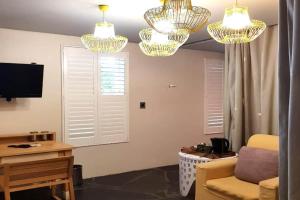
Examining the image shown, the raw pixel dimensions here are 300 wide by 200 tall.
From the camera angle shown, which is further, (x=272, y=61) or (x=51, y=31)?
(x=51, y=31)

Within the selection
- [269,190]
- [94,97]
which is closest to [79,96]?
[94,97]

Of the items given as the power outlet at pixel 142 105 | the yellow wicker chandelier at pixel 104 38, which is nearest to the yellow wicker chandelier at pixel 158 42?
the yellow wicker chandelier at pixel 104 38

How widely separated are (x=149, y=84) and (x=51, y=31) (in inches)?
71.7

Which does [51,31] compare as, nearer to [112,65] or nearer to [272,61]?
[112,65]

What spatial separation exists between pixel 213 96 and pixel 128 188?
2.69 metres

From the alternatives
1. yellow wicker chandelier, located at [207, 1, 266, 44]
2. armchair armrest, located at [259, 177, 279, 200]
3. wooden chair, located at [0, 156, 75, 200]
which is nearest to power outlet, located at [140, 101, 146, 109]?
wooden chair, located at [0, 156, 75, 200]

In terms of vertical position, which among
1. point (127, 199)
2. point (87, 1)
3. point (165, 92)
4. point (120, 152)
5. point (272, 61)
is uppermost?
point (87, 1)

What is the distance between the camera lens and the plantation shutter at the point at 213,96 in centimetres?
581

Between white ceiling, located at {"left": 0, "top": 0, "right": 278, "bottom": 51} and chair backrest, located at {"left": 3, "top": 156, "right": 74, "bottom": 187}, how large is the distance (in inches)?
61.0

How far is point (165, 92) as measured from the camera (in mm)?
5320

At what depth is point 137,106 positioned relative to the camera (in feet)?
16.5

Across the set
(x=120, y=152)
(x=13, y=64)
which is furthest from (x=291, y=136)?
(x=120, y=152)

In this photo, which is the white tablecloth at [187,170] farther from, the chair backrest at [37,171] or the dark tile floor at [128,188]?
the chair backrest at [37,171]

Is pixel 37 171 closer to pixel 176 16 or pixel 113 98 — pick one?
pixel 113 98
